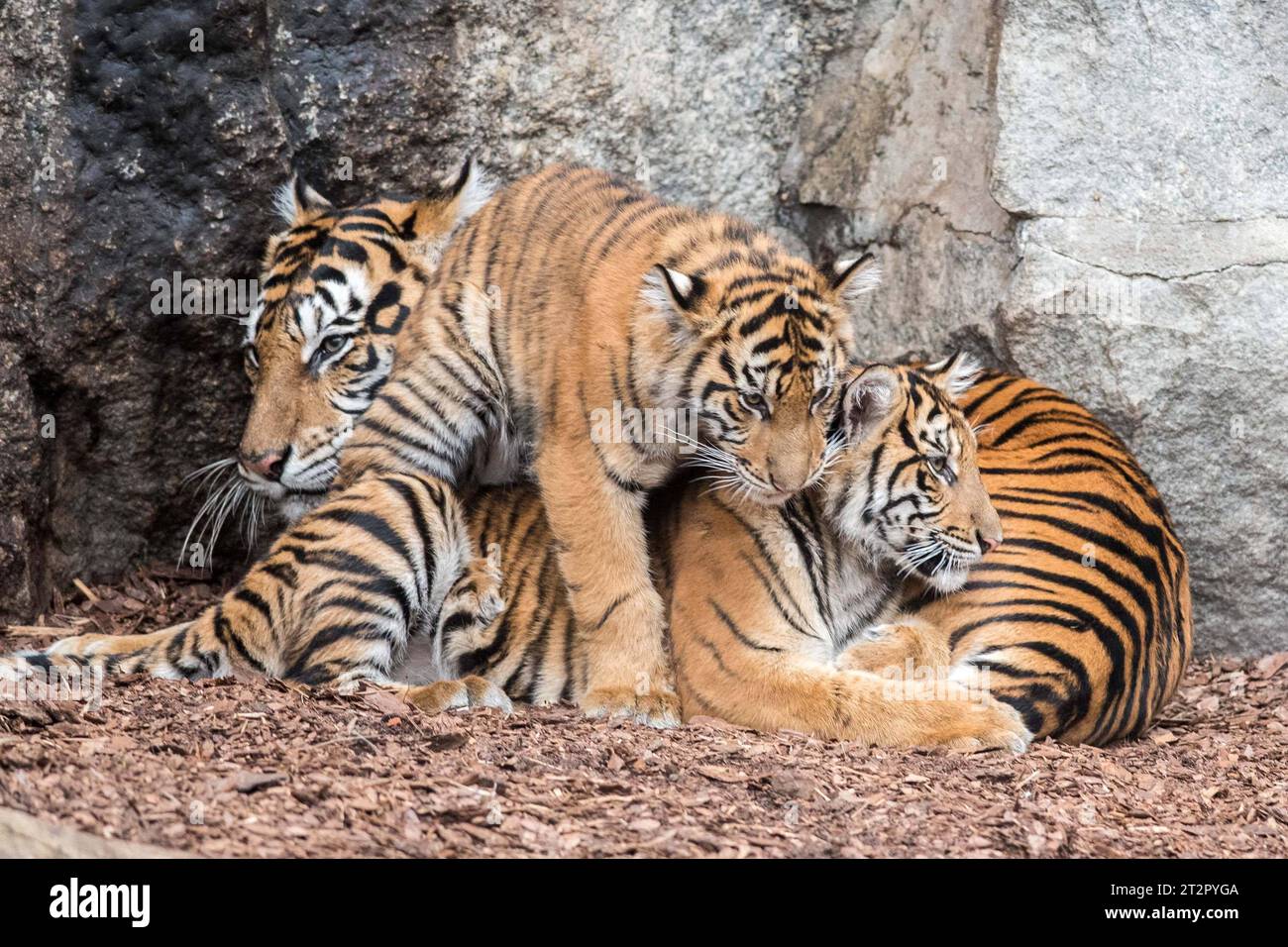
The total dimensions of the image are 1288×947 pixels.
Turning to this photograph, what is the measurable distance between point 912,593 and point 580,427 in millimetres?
1256

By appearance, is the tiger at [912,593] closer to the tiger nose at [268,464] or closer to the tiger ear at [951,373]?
the tiger ear at [951,373]

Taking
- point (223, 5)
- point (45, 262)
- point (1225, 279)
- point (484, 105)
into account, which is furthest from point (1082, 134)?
point (45, 262)

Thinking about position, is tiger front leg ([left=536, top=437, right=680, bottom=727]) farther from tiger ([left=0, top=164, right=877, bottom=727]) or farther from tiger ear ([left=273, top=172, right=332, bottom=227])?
tiger ear ([left=273, top=172, right=332, bottom=227])

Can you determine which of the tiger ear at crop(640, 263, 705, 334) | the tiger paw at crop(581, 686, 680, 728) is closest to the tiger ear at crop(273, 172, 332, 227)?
the tiger ear at crop(640, 263, 705, 334)

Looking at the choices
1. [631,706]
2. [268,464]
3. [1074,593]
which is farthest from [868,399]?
[268,464]

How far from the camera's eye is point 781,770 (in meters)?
3.94

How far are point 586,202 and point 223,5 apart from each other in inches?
57.9

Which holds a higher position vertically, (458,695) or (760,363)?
(760,363)

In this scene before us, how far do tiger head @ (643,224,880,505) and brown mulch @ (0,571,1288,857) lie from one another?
33.1 inches

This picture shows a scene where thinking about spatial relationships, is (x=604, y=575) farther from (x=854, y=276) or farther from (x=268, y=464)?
(x=268, y=464)

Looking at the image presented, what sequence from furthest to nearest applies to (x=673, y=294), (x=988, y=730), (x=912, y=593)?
(x=912, y=593) < (x=673, y=294) < (x=988, y=730)

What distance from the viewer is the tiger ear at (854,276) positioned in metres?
4.59

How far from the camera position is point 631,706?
4.55 meters

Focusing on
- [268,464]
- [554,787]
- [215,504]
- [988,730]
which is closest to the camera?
[554,787]
